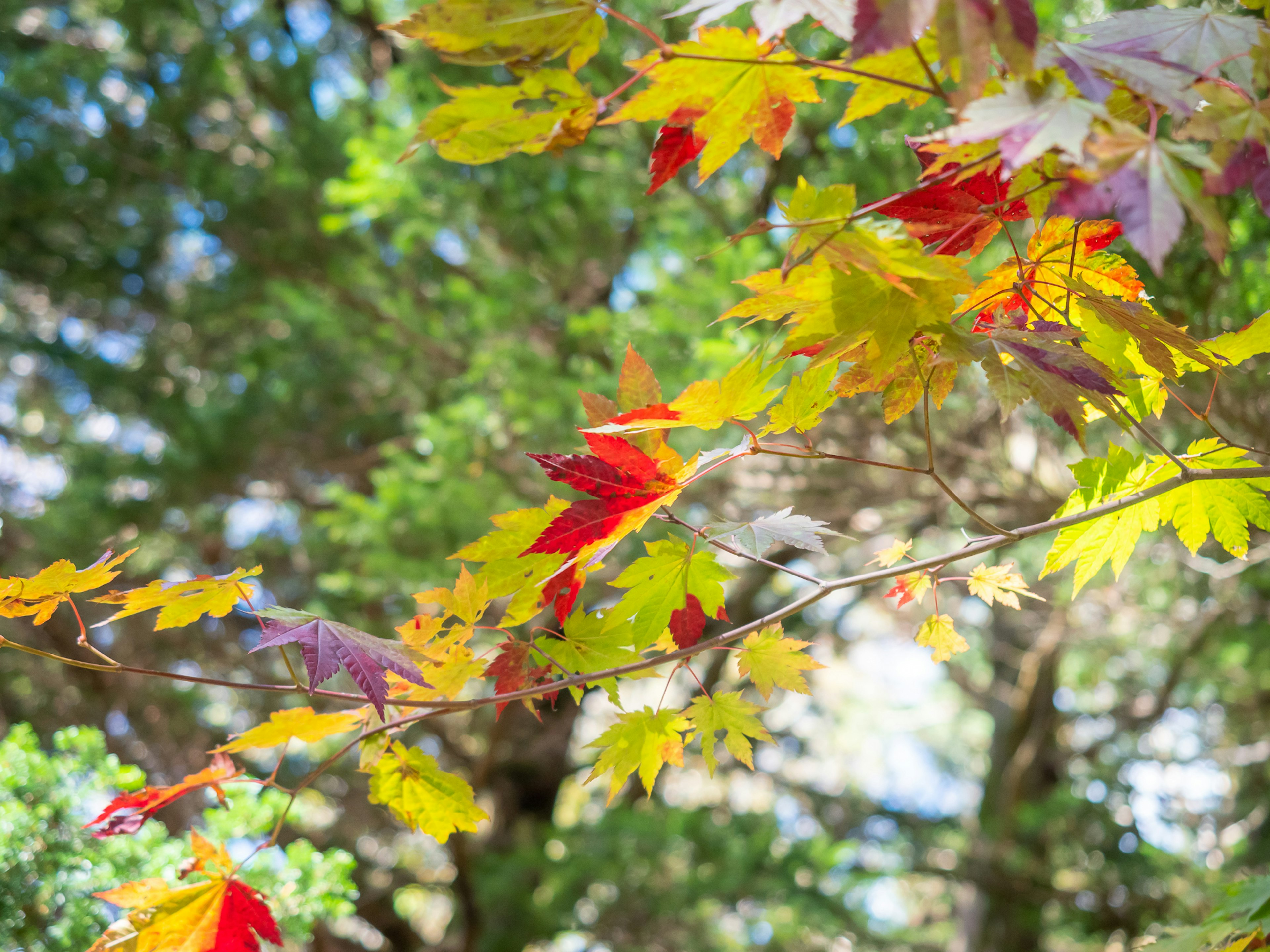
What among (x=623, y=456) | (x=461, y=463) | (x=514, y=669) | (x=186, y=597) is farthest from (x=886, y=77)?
Result: (x=461, y=463)

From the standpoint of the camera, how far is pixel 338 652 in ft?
2.19

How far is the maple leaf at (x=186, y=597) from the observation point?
0.70 meters

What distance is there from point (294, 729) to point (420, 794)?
141 mm

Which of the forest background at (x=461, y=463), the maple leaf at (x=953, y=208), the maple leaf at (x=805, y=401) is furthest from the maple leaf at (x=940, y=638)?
the forest background at (x=461, y=463)

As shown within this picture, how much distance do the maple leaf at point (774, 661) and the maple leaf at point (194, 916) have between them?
1.61ft

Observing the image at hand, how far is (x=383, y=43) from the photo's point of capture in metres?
5.90

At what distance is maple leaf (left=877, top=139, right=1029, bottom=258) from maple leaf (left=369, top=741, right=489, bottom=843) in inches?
25.7

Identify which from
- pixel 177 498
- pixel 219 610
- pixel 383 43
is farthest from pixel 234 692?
pixel 219 610

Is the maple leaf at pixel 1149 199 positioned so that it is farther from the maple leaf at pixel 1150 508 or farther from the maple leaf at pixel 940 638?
the maple leaf at pixel 940 638

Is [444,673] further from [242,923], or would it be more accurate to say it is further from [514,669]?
[242,923]

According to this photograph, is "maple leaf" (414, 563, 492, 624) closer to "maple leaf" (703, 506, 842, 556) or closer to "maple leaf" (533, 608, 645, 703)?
"maple leaf" (533, 608, 645, 703)

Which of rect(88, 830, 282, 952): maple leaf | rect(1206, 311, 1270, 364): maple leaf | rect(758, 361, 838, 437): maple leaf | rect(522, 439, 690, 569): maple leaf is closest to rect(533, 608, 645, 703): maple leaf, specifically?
rect(522, 439, 690, 569): maple leaf

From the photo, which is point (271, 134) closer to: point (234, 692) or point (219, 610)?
point (234, 692)

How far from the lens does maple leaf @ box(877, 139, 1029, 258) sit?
2.15 ft
